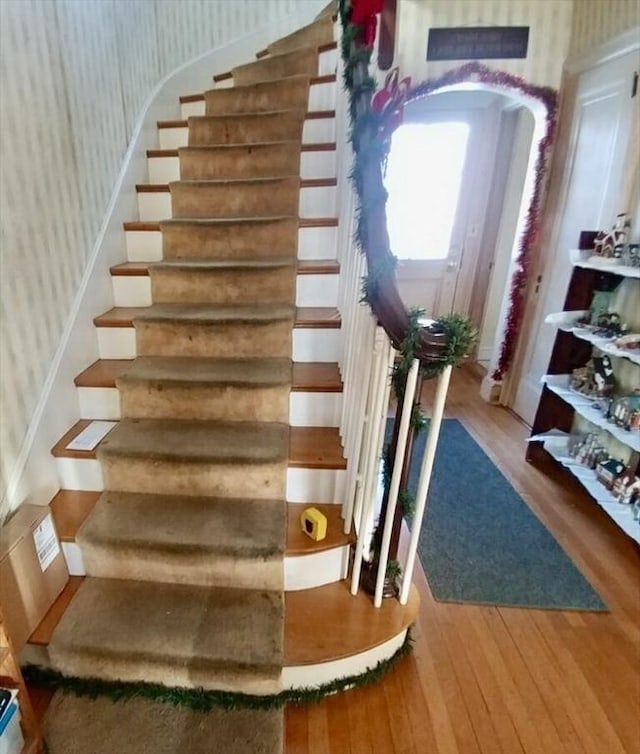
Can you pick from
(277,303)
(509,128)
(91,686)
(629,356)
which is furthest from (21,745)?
(509,128)

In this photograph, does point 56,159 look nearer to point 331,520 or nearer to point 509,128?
point 331,520

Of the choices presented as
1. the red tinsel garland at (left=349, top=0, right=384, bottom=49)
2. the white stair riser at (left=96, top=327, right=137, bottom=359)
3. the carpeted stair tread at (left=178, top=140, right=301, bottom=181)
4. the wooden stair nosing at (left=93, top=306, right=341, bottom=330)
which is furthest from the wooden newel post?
the carpeted stair tread at (left=178, top=140, right=301, bottom=181)

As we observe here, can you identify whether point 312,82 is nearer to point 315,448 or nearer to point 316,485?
point 315,448

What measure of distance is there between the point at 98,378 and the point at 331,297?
1.05m

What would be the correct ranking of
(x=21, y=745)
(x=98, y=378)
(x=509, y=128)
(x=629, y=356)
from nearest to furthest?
(x=21, y=745) < (x=98, y=378) < (x=629, y=356) < (x=509, y=128)

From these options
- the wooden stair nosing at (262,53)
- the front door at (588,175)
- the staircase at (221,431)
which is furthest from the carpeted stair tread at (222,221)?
the front door at (588,175)

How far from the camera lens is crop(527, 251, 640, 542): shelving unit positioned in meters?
2.01

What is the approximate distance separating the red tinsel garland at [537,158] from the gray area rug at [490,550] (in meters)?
1.19

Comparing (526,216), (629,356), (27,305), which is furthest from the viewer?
(526,216)

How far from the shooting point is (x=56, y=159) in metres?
1.59

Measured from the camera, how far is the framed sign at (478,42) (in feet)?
8.57

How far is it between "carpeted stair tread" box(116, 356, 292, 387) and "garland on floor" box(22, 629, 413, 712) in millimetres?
972

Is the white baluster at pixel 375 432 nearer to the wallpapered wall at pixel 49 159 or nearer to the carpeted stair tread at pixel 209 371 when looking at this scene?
the carpeted stair tread at pixel 209 371

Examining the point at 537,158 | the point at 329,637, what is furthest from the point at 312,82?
the point at 329,637
